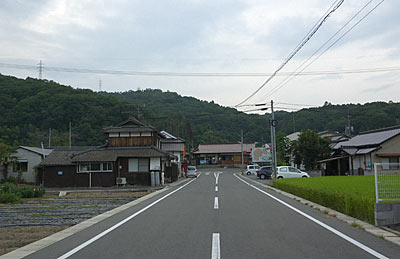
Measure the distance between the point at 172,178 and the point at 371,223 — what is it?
101 feet

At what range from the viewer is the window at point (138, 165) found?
3216cm

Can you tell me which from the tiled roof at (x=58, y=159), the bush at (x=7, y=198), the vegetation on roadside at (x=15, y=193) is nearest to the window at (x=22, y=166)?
the tiled roof at (x=58, y=159)

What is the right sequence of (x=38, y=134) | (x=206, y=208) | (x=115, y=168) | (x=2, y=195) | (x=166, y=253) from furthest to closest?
1. (x=38, y=134)
2. (x=115, y=168)
3. (x=2, y=195)
4. (x=206, y=208)
5. (x=166, y=253)

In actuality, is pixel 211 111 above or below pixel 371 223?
above

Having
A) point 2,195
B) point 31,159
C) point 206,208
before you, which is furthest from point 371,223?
point 31,159

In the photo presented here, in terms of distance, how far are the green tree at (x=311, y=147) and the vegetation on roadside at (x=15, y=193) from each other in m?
29.4

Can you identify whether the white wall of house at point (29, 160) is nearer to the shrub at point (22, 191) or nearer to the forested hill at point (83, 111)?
the forested hill at point (83, 111)

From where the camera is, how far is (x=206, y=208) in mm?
13453

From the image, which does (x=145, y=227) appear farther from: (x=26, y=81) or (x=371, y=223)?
(x=26, y=81)

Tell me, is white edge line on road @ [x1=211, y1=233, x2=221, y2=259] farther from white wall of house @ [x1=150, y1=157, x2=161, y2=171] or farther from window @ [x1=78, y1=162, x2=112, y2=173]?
window @ [x1=78, y1=162, x2=112, y2=173]

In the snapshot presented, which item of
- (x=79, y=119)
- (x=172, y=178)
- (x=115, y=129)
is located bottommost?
(x=172, y=178)

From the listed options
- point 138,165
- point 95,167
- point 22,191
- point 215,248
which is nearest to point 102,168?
point 95,167

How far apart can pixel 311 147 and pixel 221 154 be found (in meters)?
38.1

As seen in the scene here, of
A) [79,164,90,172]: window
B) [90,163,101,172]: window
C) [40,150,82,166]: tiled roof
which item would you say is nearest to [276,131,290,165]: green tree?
[90,163,101,172]: window
